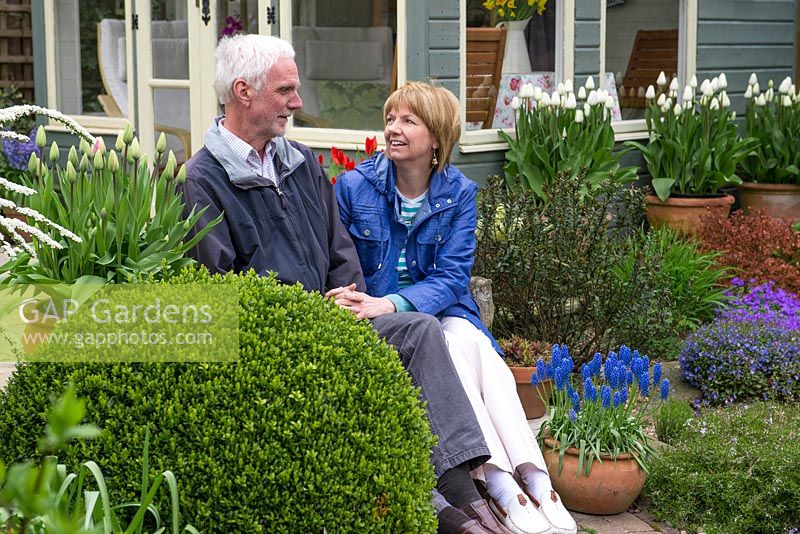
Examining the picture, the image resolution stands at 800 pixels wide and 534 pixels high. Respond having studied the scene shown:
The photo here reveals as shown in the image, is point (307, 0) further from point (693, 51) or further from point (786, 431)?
point (786, 431)

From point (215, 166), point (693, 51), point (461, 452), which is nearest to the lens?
point (461, 452)

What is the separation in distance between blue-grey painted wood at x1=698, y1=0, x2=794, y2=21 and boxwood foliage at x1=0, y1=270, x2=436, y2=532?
6.25 meters

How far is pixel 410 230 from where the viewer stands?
3.95 metres

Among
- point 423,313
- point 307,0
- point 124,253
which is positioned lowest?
point 423,313

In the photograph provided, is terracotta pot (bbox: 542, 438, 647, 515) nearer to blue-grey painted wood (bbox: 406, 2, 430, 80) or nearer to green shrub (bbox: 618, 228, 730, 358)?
green shrub (bbox: 618, 228, 730, 358)

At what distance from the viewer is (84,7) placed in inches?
345

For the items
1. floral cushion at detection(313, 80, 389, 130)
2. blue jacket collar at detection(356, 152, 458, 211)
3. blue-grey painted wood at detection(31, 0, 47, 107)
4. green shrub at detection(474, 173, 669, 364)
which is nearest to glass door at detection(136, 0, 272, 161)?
floral cushion at detection(313, 80, 389, 130)

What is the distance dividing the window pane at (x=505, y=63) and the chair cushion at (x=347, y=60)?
0.56 m

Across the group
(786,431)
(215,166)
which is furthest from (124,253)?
(786,431)

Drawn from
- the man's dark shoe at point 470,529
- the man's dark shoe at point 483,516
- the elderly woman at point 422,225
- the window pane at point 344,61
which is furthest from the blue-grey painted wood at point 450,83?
the man's dark shoe at point 470,529

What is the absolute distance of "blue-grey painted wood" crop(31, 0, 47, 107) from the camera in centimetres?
897

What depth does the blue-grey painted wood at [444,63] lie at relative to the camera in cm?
650

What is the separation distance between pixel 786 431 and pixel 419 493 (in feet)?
5.56

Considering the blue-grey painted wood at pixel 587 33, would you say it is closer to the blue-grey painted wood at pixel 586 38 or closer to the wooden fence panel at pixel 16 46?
the blue-grey painted wood at pixel 586 38
